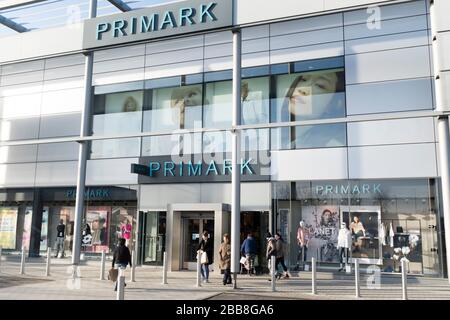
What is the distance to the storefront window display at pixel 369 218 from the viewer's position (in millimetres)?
15812

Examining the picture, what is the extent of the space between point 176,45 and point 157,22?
21.1ft

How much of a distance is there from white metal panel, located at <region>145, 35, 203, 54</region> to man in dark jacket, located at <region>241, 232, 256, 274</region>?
28.6 ft

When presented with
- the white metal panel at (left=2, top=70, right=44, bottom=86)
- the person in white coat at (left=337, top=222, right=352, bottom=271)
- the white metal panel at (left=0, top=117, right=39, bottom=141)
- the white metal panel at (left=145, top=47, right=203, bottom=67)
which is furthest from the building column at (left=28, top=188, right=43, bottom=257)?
the person in white coat at (left=337, top=222, right=352, bottom=271)

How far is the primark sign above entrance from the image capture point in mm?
12641

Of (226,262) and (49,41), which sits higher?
(49,41)

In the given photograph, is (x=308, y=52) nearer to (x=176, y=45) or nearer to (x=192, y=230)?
(x=176, y=45)

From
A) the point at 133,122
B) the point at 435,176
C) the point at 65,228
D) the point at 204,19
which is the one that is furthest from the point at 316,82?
the point at 65,228

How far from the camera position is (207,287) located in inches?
487

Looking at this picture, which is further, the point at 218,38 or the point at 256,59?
the point at 218,38

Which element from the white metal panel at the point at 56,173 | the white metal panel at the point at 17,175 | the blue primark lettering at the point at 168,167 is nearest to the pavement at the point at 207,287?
the blue primark lettering at the point at 168,167

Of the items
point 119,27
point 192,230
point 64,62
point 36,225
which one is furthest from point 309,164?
point 36,225

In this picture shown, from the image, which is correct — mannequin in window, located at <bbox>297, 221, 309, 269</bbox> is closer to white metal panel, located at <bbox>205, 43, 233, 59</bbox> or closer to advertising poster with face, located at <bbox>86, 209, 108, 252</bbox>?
white metal panel, located at <bbox>205, 43, 233, 59</bbox>

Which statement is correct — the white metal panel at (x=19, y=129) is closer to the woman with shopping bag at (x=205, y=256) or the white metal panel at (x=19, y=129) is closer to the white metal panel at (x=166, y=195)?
the white metal panel at (x=166, y=195)
